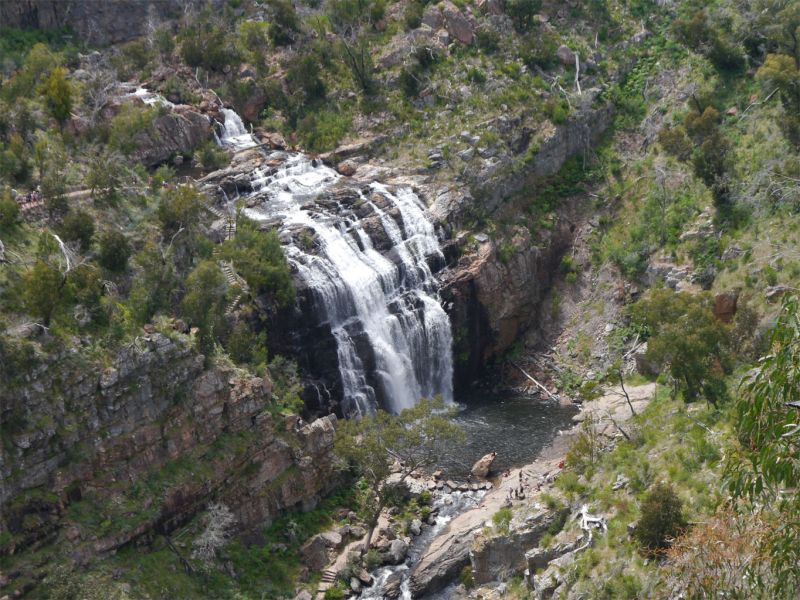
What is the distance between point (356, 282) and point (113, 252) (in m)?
13.4

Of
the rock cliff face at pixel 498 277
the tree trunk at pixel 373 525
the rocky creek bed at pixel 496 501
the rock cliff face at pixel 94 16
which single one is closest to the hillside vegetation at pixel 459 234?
the rock cliff face at pixel 498 277

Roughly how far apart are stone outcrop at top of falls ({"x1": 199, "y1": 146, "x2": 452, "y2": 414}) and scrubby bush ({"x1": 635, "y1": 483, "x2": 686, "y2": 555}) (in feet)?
71.7

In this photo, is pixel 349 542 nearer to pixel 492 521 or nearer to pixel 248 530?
pixel 248 530

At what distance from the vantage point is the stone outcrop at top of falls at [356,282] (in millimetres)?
46000

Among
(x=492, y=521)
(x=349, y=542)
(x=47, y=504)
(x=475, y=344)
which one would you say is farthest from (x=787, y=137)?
(x=47, y=504)

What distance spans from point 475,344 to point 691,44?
26.0 metres

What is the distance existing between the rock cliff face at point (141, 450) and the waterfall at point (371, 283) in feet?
26.9

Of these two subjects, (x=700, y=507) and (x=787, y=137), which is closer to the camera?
(x=700, y=507)

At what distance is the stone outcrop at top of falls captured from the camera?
151 feet

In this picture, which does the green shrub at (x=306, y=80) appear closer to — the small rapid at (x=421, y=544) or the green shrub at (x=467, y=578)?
the small rapid at (x=421, y=544)

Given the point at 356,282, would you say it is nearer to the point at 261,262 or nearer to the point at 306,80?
the point at 261,262

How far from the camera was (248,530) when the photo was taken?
36281 mm

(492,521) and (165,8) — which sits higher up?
(165,8)

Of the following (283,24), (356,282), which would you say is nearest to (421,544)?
(356,282)
